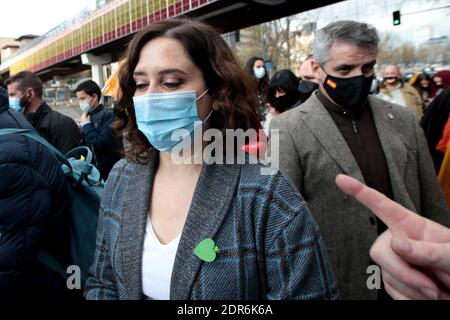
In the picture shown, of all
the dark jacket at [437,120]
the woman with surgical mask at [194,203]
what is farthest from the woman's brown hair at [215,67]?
the dark jacket at [437,120]

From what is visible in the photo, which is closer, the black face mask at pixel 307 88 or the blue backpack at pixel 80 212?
the blue backpack at pixel 80 212

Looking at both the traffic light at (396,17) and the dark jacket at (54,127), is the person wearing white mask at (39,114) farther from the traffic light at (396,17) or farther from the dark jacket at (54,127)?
the traffic light at (396,17)

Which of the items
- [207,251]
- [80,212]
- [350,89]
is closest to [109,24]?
[80,212]

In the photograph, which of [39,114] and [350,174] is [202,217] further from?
[39,114]

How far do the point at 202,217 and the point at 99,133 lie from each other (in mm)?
3066

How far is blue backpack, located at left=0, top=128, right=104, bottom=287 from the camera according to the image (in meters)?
1.80

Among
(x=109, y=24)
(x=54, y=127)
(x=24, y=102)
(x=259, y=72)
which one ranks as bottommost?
(x=54, y=127)

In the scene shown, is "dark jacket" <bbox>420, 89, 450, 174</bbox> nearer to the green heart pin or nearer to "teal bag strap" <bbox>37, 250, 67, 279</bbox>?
the green heart pin

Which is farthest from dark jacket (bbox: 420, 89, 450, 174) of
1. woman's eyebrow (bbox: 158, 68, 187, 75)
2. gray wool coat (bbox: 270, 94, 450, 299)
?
woman's eyebrow (bbox: 158, 68, 187, 75)

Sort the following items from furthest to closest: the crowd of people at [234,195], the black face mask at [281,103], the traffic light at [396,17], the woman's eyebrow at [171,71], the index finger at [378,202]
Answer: the traffic light at [396,17] < the black face mask at [281,103] < the woman's eyebrow at [171,71] < the crowd of people at [234,195] < the index finger at [378,202]

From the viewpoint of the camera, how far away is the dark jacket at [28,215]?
5.17ft

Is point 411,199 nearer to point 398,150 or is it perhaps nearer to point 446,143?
point 398,150

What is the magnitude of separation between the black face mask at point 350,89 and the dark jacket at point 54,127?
2.72 meters

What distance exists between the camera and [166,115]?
1338 mm
